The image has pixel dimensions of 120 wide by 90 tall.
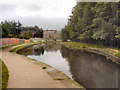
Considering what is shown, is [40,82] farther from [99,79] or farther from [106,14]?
[106,14]

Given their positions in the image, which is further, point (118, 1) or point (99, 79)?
point (118, 1)

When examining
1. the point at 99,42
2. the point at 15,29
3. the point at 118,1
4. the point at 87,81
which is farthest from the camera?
the point at 15,29

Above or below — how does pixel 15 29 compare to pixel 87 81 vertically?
above

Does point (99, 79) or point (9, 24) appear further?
point (9, 24)

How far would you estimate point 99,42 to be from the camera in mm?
24422

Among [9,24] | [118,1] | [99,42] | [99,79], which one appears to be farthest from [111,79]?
[9,24]

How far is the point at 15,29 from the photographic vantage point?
55625 millimetres

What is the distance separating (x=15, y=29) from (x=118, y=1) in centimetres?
5040

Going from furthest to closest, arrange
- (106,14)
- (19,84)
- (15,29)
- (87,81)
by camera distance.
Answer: (15,29), (106,14), (87,81), (19,84)

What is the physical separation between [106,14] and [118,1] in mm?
3237

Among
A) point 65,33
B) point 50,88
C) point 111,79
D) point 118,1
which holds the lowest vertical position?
point 111,79

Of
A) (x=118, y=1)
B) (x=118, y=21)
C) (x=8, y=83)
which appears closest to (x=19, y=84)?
(x=8, y=83)

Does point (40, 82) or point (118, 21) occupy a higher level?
point (118, 21)

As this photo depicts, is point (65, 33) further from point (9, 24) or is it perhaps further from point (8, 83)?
point (8, 83)
